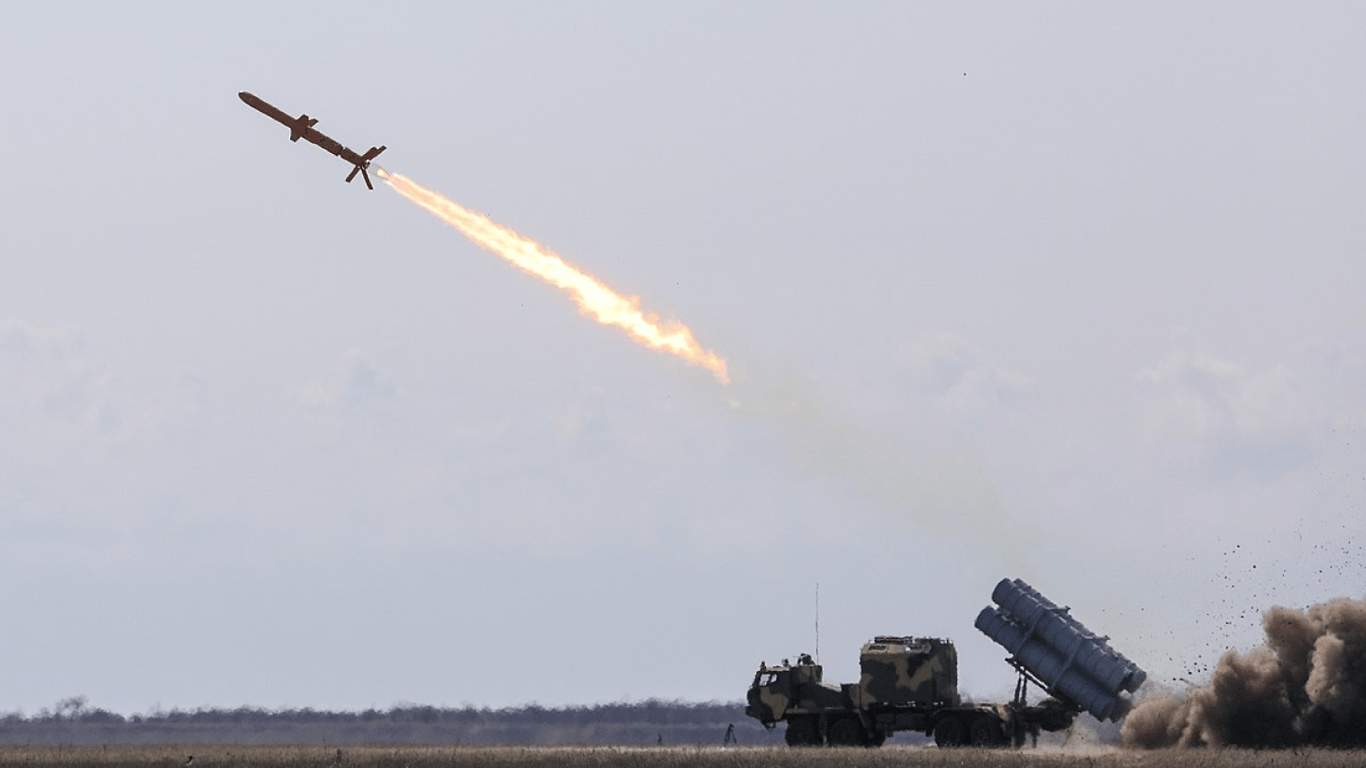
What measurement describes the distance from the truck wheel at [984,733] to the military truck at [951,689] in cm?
2

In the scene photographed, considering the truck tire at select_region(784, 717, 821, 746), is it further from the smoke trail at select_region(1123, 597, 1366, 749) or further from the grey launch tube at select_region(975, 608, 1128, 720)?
the smoke trail at select_region(1123, 597, 1366, 749)

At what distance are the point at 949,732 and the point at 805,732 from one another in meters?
3.60

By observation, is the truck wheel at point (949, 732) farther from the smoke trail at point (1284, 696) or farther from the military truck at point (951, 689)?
the smoke trail at point (1284, 696)

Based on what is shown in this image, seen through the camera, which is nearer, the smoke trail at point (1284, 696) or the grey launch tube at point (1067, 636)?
the smoke trail at point (1284, 696)

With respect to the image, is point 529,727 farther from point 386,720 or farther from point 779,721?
point 779,721

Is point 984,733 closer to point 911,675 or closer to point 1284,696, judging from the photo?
point 911,675

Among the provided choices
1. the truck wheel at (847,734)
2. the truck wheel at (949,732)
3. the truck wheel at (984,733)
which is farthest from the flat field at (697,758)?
the truck wheel at (847,734)

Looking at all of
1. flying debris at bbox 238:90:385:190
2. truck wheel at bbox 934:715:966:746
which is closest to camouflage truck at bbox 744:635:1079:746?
truck wheel at bbox 934:715:966:746

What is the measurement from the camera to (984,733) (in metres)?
54.2

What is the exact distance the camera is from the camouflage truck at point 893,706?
54.2m

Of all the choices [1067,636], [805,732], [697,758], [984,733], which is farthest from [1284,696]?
[697,758]

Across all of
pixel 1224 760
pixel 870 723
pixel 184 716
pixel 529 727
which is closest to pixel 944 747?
pixel 870 723

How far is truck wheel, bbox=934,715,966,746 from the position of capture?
54406 mm

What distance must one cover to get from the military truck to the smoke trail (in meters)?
1.66
